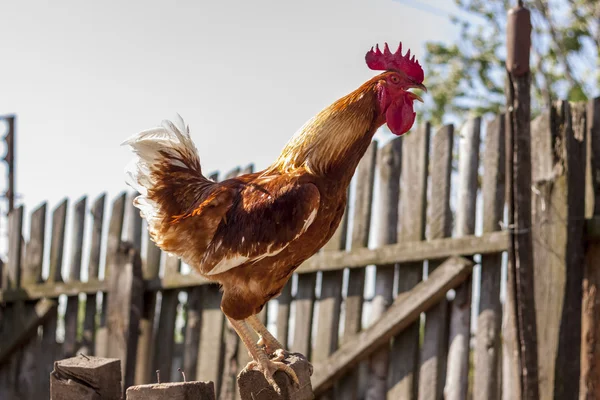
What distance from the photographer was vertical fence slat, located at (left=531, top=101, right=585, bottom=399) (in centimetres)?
409

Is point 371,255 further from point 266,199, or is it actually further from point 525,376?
point 266,199

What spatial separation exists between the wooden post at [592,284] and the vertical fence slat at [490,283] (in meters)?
0.45

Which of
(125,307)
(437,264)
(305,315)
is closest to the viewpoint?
(437,264)

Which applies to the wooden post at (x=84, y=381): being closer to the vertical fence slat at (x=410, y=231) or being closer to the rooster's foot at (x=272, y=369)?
the rooster's foot at (x=272, y=369)

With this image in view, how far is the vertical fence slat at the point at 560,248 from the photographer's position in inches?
161

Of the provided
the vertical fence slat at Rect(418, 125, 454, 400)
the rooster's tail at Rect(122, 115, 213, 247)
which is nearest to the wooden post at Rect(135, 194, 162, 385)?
the vertical fence slat at Rect(418, 125, 454, 400)

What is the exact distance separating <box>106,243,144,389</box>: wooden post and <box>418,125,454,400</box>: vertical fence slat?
2.18m

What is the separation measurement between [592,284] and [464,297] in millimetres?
693

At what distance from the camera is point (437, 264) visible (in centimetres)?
456

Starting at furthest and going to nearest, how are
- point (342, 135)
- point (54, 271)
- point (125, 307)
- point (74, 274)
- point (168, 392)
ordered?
point (54, 271) < point (74, 274) < point (125, 307) < point (342, 135) < point (168, 392)

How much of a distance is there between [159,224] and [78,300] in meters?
3.51

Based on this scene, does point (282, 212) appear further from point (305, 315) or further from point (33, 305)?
point (33, 305)

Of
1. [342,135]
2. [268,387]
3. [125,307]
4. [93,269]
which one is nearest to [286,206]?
[342,135]

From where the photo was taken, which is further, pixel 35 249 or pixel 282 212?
pixel 35 249
